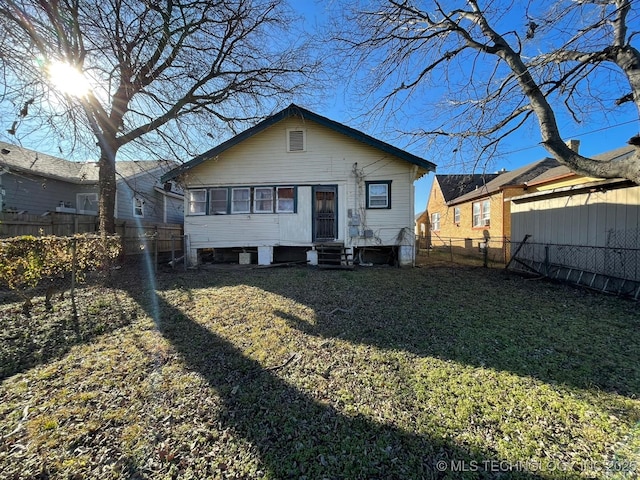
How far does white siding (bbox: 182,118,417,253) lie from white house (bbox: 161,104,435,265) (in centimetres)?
4

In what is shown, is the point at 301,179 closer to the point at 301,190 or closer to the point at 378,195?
the point at 301,190

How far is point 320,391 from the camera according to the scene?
9.40ft

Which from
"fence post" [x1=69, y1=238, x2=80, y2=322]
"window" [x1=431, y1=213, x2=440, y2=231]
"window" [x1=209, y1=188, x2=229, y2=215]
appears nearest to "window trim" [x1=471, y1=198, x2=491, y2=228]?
"window" [x1=431, y1=213, x2=440, y2=231]

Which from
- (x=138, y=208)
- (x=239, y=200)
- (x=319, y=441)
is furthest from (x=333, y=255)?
(x=138, y=208)

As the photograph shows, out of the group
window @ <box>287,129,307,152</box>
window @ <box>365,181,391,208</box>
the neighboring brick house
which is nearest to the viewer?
window @ <box>365,181,391,208</box>

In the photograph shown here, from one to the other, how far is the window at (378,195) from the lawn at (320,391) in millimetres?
5705

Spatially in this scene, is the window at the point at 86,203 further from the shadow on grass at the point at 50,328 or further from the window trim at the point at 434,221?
the window trim at the point at 434,221

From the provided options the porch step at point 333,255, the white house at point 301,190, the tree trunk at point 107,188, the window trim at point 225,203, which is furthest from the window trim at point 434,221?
the tree trunk at point 107,188

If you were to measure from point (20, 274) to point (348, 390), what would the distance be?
570cm

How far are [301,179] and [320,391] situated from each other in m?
8.90

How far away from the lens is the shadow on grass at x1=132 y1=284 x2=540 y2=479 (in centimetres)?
196

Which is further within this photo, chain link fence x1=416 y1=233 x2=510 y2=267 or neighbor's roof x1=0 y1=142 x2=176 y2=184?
neighbor's roof x1=0 y1=142 x2=176 y2=184

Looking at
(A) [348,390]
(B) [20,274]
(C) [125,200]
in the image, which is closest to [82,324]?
(B) [20,274]

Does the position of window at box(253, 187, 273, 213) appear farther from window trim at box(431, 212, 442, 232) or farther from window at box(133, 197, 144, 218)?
window trim at box(431, 212, 442, 232)
